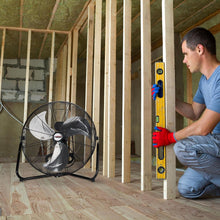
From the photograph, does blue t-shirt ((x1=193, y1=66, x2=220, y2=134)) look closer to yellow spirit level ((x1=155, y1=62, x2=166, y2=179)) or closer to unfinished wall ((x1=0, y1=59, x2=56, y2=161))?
yellow spirit level ((x1=155, y1=62, x2=166, y2=179))

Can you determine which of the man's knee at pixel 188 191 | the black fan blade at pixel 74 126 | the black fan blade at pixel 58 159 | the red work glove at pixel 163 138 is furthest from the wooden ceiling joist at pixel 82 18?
the man's knee at pixel 188 191

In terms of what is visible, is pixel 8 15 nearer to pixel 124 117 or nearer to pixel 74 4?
pixel 74 4

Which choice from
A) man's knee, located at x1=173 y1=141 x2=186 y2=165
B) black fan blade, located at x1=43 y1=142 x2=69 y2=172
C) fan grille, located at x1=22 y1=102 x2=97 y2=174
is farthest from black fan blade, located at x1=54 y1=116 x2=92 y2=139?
man's knee, located at x1=173 y1=141 x2=186 y2=165

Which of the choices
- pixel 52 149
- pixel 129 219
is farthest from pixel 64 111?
pixel 129 219

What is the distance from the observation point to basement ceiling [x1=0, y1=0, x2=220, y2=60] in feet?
10.5

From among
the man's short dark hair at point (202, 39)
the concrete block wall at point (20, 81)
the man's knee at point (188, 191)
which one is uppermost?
the concrete block wall at point (20, 81)

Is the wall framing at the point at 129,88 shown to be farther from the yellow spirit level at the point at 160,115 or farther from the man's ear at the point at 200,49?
the man's ear at the point at 200,49

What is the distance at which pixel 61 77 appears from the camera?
4.68 m

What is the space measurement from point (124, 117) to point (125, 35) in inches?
31.4

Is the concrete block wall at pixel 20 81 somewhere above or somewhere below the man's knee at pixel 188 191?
above

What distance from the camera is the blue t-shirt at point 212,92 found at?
1.44 m

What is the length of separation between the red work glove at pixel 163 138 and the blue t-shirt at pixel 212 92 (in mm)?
303

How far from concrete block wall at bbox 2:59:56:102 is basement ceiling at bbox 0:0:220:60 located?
0.76 m

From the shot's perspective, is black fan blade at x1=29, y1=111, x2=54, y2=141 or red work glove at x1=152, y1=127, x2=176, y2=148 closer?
red work glove at x1=152, y1=127, x2=176, y2=148
